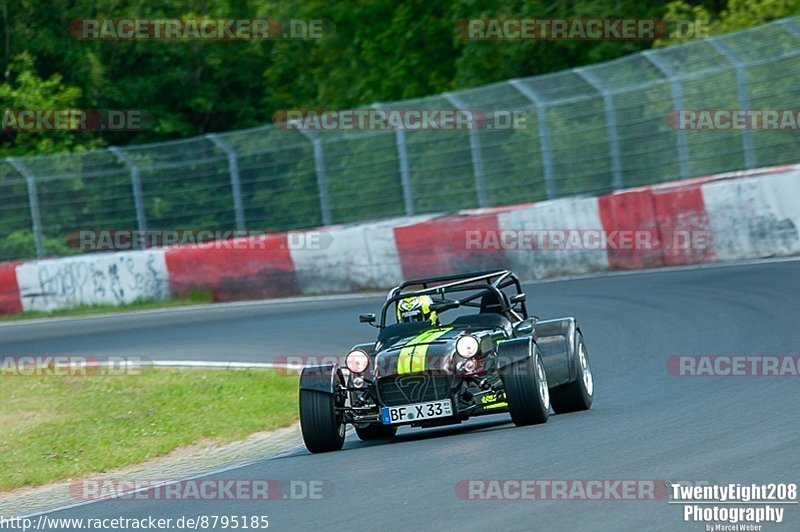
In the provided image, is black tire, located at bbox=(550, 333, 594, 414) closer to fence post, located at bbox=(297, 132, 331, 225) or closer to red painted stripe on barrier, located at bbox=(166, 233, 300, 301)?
red painted stripe on barrier, located at bbox=(166, 233, 300, 301)

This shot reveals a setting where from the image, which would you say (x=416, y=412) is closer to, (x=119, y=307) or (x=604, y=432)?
(x=604, y=432)

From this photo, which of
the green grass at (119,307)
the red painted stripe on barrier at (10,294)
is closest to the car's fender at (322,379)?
the green grass at (119,307)

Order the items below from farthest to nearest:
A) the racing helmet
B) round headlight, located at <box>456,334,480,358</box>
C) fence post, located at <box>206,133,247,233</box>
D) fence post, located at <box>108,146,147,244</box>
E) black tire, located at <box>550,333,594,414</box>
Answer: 1. fence post, located at <box>108,146,147,244</box>
2. fence post, located at <box>206,133,247,233</box>
3. the racing helmet
4. black tire, located at <box>550,333,594,414</box>
5. round headlight, located at <box>456,334,480,358</box>

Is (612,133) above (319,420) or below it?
above

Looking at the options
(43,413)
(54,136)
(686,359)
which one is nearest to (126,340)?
(43,413)

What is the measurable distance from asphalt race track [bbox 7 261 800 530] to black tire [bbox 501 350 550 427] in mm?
126

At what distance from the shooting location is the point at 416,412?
31.8 ft

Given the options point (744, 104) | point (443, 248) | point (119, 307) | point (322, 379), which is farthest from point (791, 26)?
point (119, 307)

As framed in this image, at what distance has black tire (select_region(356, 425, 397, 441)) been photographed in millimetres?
10648

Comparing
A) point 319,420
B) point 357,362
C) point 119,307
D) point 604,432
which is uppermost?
point 357,362

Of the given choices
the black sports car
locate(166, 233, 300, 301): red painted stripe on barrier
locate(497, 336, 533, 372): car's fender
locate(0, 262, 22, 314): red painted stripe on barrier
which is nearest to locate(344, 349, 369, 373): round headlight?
the black sports car

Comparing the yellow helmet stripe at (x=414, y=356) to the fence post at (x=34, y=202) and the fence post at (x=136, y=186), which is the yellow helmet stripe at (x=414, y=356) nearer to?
the fence post at (x=136, y=186)

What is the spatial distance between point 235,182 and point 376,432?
42.9ft

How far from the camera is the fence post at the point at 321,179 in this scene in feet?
74.5
